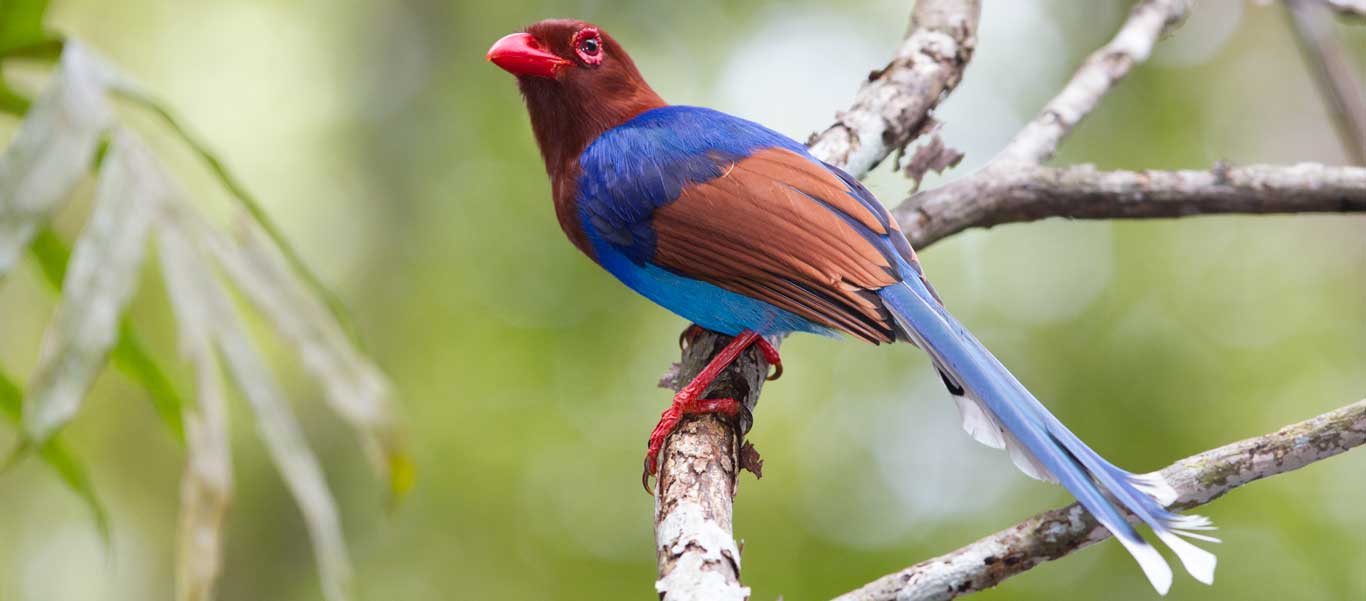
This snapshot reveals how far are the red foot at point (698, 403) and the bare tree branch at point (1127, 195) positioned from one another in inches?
26.8

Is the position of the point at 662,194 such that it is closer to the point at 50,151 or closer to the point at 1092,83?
the point at 50,151

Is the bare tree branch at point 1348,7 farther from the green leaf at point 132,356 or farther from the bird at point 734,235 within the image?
the green leaf at point 132,356

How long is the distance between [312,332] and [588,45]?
53.5 inches

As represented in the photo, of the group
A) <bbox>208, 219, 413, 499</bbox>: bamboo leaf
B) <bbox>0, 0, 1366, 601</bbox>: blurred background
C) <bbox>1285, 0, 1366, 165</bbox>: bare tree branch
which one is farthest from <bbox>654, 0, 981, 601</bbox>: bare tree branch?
<bbox>0, 0, 1366, 601</bbox>: blurred background

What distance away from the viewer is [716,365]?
271 centimetres

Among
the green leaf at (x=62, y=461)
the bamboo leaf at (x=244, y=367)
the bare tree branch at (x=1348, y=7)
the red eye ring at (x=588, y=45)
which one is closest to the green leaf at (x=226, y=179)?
the bamboo leaf at (x=244, y=367)

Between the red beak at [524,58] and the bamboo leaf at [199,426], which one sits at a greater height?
the red beak at [524,58]

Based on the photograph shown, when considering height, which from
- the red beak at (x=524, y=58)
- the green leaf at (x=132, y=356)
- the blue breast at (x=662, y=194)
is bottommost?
the green leaf at (x=132, y=356)

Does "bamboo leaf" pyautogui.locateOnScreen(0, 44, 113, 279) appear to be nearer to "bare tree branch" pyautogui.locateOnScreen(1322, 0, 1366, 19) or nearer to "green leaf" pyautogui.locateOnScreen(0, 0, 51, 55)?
"green leaf" pyautogui.locateOnScreen(0, 0, 51, 55)

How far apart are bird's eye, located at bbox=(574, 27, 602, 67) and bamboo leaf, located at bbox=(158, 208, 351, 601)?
1350mm

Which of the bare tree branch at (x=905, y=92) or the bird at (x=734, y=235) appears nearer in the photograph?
the bird at (x=734, y=235)

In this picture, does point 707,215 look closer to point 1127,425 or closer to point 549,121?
point 549,121

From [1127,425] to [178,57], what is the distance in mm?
8089

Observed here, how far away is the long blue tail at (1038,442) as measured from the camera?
1868 millimetres
